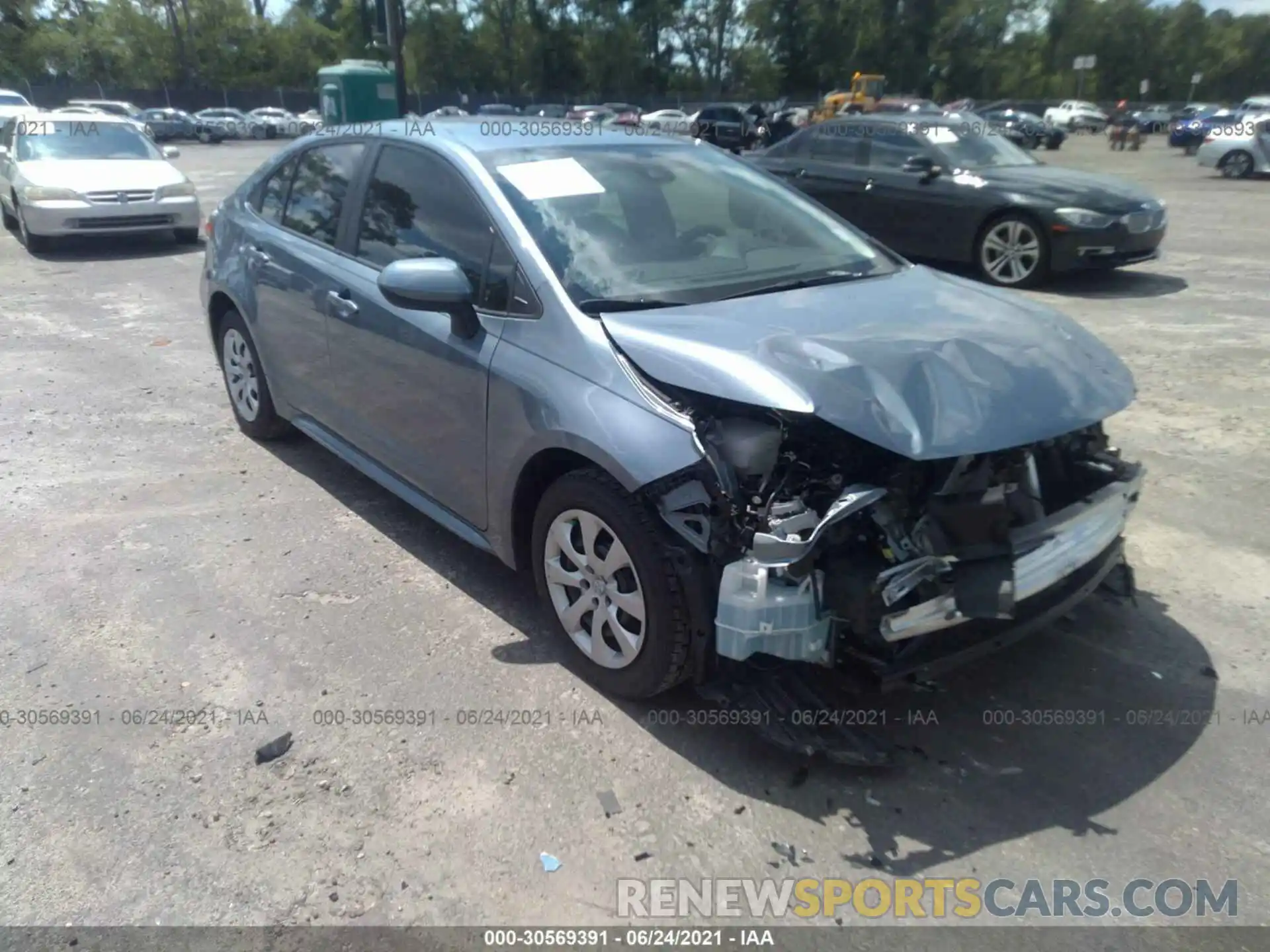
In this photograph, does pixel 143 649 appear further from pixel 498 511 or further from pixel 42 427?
pixel 42 427

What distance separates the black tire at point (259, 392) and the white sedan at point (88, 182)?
7557mm

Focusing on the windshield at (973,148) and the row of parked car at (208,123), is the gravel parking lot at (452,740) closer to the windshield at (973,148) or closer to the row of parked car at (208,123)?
the windshield at (973,148)

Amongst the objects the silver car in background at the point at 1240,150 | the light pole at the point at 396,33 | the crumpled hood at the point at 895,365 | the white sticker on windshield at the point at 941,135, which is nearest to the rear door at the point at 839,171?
the white sticker on windshield at the point at 941,135

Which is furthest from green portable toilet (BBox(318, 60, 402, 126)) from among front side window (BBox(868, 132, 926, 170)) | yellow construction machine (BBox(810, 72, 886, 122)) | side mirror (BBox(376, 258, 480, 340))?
yellow construction machine (BBox(810, 72, 886, 122))

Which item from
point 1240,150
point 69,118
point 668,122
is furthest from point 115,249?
point 668,122

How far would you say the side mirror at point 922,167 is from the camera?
1006 cm

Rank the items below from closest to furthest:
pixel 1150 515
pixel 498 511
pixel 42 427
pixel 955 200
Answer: pixel 498 511 < pixel 1150 515 < pixel 42 427 < pixel 955 200

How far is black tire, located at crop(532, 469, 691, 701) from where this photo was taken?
296 cm

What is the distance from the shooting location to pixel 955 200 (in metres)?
9.91

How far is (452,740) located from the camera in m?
3.19

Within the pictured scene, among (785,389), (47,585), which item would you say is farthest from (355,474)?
(785,389)

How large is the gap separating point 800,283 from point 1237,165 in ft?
81.2

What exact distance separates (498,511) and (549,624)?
463 millimetres

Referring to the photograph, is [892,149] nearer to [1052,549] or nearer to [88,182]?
[1052,549]
